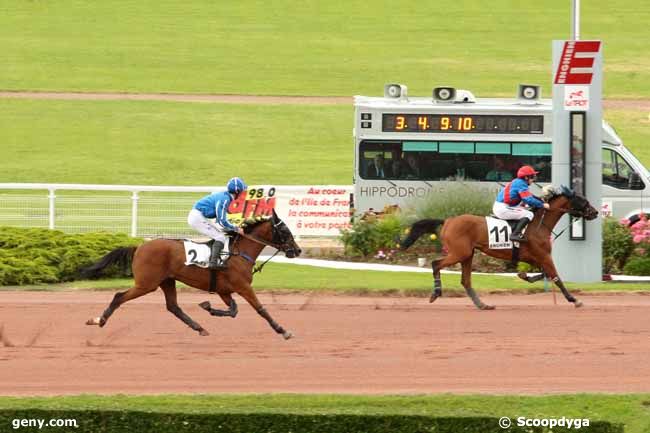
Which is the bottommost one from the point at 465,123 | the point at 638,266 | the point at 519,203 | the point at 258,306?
the point at 258,306

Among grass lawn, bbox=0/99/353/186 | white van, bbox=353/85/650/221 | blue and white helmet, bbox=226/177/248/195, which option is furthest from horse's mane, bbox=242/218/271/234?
grass lawn, bbox=0/99/353/186

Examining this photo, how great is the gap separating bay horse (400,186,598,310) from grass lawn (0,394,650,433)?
641 cm

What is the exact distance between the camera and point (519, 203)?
60.8 feet

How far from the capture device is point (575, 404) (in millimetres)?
11398

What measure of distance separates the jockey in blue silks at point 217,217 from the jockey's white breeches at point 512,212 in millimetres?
4474

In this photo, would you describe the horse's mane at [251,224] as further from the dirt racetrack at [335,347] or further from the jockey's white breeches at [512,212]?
the jockey's white breeches at [512,212]

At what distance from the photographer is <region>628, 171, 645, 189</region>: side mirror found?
26234 mm

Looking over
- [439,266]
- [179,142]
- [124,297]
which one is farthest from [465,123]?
[179,142]

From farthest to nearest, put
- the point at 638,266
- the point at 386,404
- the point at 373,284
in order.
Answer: the point at 638,266
the point at 373,284
the point at 386,404

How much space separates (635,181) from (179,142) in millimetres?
20134

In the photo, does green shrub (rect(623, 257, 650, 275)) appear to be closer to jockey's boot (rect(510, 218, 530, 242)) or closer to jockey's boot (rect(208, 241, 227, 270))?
jockey's boot (rect(510, 218, 530, 242))

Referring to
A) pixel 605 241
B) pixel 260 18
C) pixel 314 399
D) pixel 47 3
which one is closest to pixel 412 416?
pixel 314 399

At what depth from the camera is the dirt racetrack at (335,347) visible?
42.7 feet

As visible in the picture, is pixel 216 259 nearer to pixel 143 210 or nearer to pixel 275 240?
pixel 275 240
